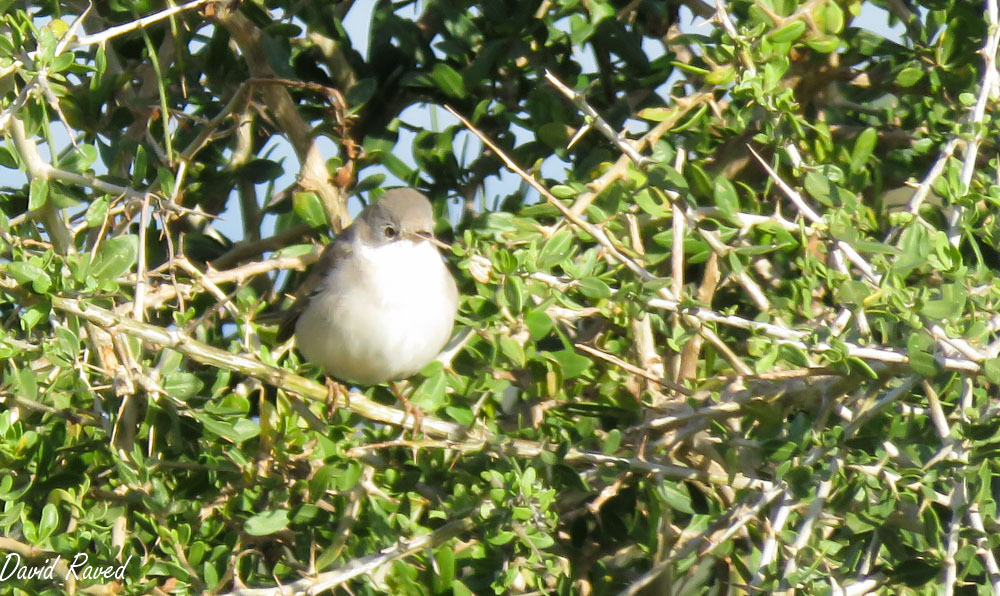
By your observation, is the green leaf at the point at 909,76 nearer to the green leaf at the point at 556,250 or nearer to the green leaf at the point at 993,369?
the green leaf at the point at 556,250

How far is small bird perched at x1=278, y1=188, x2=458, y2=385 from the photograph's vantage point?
4016 mm

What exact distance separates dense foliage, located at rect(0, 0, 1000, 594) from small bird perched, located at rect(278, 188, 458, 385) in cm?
10

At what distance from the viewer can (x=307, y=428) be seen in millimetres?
3441

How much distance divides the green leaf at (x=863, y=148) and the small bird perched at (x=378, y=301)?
50.5 inches

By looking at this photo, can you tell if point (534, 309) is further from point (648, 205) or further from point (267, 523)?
point (267, 523)

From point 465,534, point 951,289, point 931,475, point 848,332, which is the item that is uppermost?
point 951,289

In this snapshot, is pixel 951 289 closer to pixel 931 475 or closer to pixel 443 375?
pixel 931 475

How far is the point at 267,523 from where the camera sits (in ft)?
10.3

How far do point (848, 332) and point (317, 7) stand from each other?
201 centimetres

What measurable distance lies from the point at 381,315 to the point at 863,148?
1.68 meters

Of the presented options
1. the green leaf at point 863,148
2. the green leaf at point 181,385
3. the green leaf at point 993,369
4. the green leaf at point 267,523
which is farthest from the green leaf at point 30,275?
the green leaf at point 863,148

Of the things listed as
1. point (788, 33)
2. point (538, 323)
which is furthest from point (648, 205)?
point (788, 33)

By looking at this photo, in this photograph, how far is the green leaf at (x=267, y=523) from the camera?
3.10 metres

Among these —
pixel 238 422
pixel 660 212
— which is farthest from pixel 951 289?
pixel 238 422
